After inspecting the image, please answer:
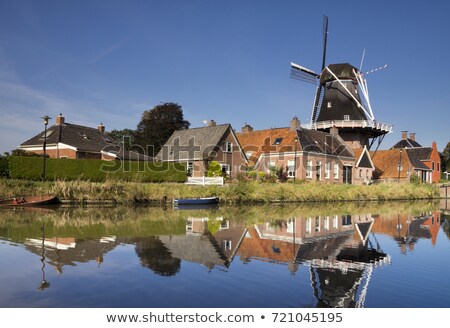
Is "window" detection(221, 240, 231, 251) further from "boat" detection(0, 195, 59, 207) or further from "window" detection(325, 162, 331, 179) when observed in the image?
"window" detection(325, 162, 331, 179)

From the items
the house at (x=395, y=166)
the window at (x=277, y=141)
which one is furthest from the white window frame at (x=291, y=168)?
the house at (x=395, y=166)

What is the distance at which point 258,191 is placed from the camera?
29406 mm

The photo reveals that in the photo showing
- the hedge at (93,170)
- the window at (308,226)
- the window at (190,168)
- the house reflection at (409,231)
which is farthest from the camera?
the window at (190,168)

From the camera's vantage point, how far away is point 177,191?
26891 mm

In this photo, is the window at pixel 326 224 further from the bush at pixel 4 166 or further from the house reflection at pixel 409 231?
the bush at pixel 4 166

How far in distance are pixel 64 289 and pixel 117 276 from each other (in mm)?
1166

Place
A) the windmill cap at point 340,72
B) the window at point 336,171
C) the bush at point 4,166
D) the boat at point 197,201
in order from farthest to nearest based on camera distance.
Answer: the windmill cap at point 340,72 < the window at point 336,171 < the bush at point 4,166 < the boat at point 197,201

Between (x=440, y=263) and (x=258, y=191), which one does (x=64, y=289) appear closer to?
(x=440, y=263)

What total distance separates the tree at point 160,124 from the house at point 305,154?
1246 cm

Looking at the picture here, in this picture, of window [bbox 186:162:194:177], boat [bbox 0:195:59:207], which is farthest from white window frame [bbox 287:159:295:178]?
boat [bbox 0:195:59:207]

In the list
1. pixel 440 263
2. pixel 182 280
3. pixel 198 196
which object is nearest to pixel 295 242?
pixel 440 263

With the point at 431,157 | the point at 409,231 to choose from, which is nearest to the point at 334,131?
the point at 431,157

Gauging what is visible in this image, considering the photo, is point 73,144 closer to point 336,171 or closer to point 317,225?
point 336,171

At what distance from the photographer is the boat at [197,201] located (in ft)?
82.5
